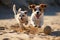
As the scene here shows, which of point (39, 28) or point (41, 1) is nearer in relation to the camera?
point (39, 28)

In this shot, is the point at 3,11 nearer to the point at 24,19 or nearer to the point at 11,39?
the point at 24,19

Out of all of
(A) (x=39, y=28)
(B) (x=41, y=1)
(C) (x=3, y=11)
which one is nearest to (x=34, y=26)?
(A) (x=39, y=28)

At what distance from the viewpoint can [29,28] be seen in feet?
29.4

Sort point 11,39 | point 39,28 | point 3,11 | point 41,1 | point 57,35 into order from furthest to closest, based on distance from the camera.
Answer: point 41,1
point 3,11
point 39,28
point 57,35
point 11,39

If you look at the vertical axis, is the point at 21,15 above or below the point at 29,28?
above

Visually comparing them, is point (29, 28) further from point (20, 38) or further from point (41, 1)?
point (41, 1)

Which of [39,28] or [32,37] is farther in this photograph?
[39,28]

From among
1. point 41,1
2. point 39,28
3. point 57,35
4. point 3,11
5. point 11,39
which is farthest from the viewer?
point 41,1

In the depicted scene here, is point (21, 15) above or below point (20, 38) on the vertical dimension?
above

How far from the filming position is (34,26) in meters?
8.52

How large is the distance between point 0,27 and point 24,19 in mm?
1040

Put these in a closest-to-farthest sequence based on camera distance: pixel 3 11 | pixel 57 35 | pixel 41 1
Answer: pixel 57 35 → pixel 3 11 → pixel 41 1

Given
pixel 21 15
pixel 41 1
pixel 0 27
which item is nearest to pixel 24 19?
pixel 21 15

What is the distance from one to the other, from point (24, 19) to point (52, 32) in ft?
3.86
